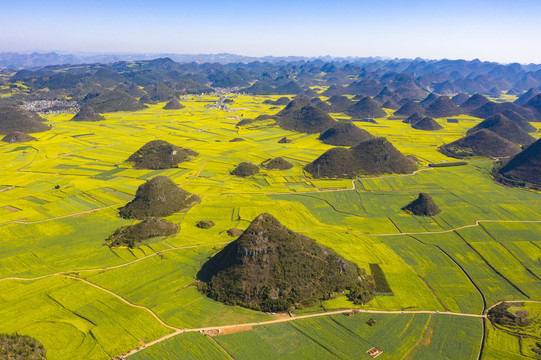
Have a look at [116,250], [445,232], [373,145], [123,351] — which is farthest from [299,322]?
[373,145]

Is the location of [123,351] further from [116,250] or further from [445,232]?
[445,232]

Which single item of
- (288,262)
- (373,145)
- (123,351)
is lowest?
(123,351)

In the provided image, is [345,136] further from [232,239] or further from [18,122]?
[18,122]

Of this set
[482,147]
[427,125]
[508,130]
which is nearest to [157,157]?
[482,147]

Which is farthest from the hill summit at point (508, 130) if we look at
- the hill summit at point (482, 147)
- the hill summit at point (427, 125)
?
the hill summit at point (427, 125)

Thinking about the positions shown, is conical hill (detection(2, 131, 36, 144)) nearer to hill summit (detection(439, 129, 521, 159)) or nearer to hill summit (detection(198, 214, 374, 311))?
hill summit (detection(198, 214, 374, 311))

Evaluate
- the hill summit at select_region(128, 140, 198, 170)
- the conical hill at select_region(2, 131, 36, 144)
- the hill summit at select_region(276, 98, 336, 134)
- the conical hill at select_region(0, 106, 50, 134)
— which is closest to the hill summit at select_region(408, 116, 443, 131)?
the hill summit at select_region(276, 98, 336, 134)
